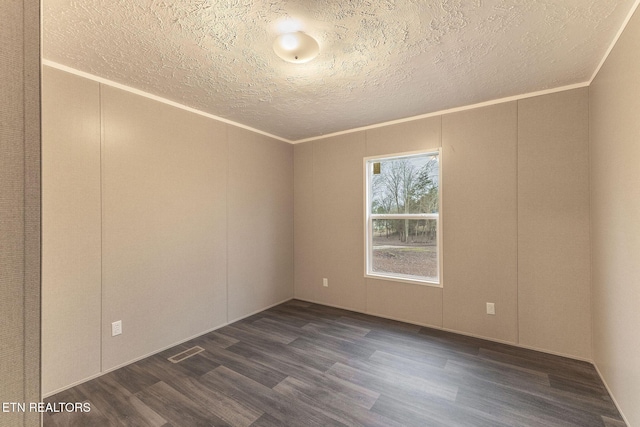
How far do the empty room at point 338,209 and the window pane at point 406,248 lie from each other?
3cm

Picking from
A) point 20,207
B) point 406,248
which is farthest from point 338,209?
point 20,207

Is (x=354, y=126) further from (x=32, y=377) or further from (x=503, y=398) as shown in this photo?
(x=32, y=377)

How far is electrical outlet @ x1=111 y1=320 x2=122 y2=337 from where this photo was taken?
7.73 feet

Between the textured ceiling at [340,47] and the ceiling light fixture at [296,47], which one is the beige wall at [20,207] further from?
the ceiling light fixture at [296,47]

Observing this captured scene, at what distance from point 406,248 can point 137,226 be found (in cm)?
293

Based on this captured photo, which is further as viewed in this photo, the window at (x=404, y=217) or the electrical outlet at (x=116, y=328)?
the window at (x=404, y=217)

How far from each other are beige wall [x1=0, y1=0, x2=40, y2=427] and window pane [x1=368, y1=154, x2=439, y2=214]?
327 centimetres

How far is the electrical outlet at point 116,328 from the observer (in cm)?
236

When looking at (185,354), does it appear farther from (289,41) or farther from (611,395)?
(611,395)

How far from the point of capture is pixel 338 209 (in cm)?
388

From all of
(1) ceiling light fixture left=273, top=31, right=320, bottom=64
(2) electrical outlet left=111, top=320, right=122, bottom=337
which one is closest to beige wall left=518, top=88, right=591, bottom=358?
(1) ceiling light fixture left=273, top=31, right=320, bottom=64

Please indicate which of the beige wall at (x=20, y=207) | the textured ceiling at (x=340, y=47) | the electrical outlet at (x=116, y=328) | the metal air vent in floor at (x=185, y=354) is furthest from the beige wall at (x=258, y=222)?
the beige wall at (x=20, y=207)

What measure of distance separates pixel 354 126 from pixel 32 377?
3.50 metres

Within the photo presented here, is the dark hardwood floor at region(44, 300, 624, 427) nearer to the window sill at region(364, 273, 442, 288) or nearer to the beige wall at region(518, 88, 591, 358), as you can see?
the beige wall at region(518, 88, 591, 358)
